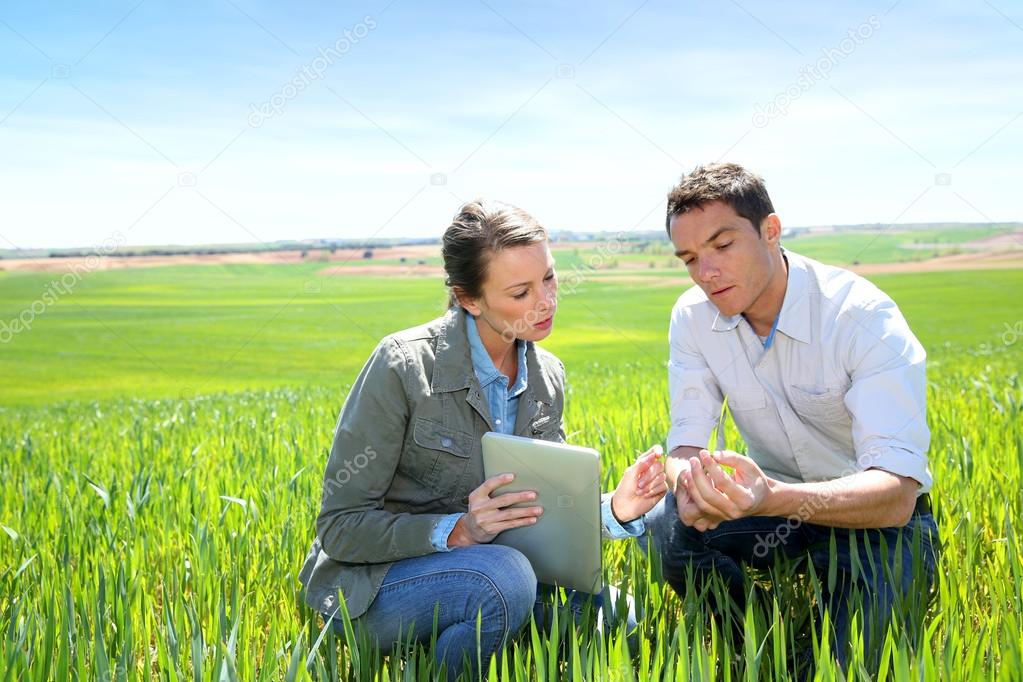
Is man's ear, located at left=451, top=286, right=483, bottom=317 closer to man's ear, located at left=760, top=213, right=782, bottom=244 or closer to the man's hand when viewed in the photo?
the man's hand

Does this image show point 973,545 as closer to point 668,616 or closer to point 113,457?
point 668,616

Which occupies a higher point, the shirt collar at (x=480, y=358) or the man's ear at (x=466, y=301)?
the man's ear at (x=466, y=301)

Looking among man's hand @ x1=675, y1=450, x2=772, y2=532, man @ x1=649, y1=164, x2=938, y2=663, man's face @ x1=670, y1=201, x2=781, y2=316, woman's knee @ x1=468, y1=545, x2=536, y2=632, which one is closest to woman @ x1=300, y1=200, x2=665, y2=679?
woman's knee @ x1=468, y1=545, x2=536, y2=632

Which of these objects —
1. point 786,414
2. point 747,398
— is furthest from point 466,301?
point 786,414

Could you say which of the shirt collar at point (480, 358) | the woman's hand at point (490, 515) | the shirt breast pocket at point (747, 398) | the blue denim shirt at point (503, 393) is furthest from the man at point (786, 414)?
the shirt collar at point (480, 358)

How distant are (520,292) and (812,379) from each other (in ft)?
3.42

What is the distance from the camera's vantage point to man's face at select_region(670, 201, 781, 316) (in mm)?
2676

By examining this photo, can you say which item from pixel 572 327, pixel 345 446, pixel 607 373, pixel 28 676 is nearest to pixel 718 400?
pixel 345 446

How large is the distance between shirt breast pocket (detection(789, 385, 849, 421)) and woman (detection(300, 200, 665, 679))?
62 cm

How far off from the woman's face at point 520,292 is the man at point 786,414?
1.67ft

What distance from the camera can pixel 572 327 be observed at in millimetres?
24906

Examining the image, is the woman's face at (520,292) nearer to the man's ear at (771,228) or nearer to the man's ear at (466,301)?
the man's ear at (466,301)

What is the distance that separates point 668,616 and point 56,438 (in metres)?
5.27

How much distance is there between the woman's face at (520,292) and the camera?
2.42m
